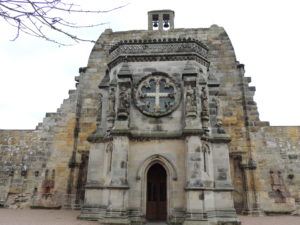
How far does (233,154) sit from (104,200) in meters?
7.44

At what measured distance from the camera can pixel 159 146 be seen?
394 inches

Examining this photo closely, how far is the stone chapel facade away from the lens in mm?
9477

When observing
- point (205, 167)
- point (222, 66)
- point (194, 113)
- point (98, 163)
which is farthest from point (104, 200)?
point (222, 66)

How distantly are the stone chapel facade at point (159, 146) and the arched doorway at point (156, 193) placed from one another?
41 mm

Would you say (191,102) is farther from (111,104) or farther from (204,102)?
(111,104)

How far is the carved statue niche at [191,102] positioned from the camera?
9.97m

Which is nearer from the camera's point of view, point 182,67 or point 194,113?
point 194,113

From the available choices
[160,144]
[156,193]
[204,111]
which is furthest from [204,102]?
[156,193]

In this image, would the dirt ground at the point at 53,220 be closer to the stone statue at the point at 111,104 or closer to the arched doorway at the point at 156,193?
the arched doorway at the point at 156,193

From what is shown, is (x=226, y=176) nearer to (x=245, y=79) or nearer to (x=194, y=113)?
(x=194, y=113)

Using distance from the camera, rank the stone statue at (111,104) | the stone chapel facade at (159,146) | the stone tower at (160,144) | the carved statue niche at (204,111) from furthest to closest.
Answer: the stone statue at (111,104), the carved statue niche at (204,111), the stone chapel facade at (159,146), the stone tower at (160,144)

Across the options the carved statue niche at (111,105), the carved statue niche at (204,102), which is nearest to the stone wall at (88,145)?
the carved statue niche at (204,102)

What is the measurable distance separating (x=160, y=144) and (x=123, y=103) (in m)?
2.21

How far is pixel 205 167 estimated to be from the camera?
9906 millimetres
